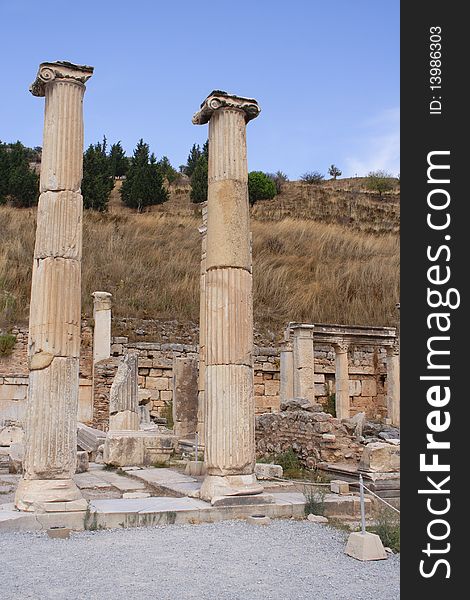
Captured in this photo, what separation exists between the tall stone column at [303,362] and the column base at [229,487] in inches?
472

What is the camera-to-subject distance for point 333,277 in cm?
3083

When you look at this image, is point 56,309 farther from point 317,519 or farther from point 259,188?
point 259,188

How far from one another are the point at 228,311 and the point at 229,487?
234 cm

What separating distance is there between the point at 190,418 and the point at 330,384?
9.31 meters

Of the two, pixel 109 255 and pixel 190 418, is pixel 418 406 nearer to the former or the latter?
pixel 190 418

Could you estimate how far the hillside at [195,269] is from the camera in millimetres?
26734

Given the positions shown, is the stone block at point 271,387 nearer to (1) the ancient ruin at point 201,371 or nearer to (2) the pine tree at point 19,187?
(1) the ancient ruin at point 201,371

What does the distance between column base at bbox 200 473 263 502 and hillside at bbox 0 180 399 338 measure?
55.5 ft

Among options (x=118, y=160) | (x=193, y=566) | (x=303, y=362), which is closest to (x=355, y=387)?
(x=303, y=362)

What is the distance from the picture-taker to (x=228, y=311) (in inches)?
361

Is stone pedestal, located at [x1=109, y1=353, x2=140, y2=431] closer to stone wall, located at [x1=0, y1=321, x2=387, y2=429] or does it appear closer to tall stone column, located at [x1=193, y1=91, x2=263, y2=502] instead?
stone wall, located at [x1=0, y1=321, x2=387, y2=429]

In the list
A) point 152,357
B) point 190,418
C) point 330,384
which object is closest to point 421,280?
point 190,418

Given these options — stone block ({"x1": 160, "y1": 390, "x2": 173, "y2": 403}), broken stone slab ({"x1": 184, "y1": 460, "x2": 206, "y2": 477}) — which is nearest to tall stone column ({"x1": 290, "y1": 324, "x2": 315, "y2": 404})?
stone block ({"x1": 160, "y1": 390, "x2": 173, "y2": 403})

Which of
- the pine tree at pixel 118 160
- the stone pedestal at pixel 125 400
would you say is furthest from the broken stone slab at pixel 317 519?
the pine tree at pixel 118 160
